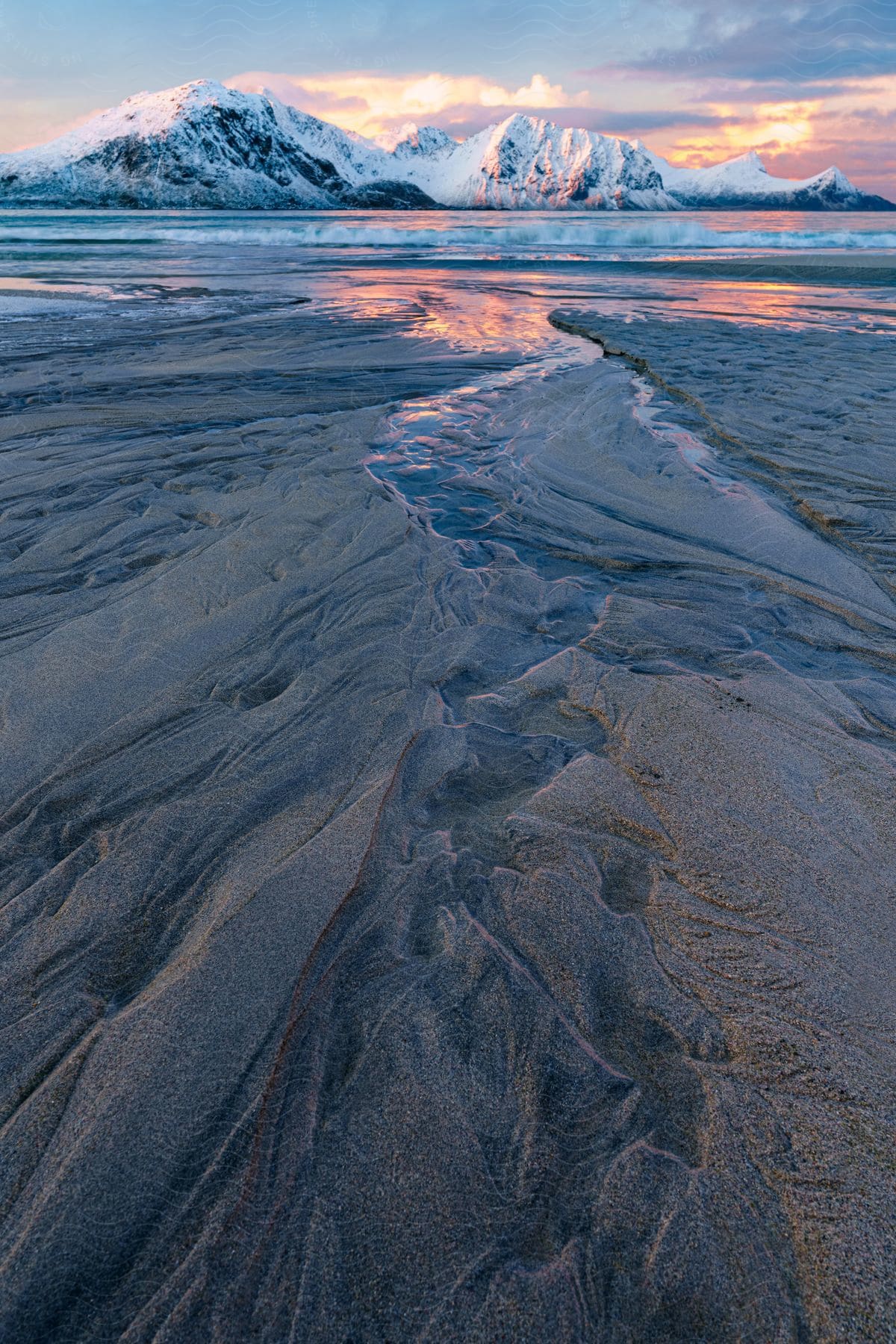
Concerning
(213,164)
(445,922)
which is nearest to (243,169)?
(213,164)

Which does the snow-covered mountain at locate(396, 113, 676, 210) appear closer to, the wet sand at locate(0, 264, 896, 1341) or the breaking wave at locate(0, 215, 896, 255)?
the breaking wave at locate(0, 215, 896, 255)

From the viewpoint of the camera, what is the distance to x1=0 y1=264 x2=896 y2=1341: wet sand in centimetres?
101

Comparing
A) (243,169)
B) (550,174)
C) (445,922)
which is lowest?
(445,922)

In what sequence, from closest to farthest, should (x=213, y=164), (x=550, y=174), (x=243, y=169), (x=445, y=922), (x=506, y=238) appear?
(x=445, y=922), (x=506, y=238), (x=213, y=164), (x=243, y=169), (x=550, y=174)

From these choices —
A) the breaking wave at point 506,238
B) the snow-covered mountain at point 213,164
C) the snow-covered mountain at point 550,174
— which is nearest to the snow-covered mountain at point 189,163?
the snow-covered mountain at point 213,164

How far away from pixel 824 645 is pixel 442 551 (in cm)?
184

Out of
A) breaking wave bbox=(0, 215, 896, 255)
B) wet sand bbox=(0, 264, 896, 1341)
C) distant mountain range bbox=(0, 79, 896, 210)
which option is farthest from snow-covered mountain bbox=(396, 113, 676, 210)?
wet sand bbox=(0, 264, 896, 1341)

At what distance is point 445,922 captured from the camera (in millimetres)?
1565

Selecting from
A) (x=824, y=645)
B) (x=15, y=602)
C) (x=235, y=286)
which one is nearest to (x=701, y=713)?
(x=824, y=645)

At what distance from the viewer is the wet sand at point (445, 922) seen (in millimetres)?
1015

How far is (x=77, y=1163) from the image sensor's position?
43.9 inches

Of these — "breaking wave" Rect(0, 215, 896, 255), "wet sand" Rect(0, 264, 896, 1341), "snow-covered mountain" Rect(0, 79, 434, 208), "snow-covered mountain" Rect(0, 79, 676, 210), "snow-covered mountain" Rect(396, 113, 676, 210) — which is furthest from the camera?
"snow-covered mountain" Rect(396, 113, 676, 210)

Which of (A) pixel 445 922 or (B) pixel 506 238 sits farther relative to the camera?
(B) pixel 506 238

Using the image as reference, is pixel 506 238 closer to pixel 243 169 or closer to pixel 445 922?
pixel 445 922
